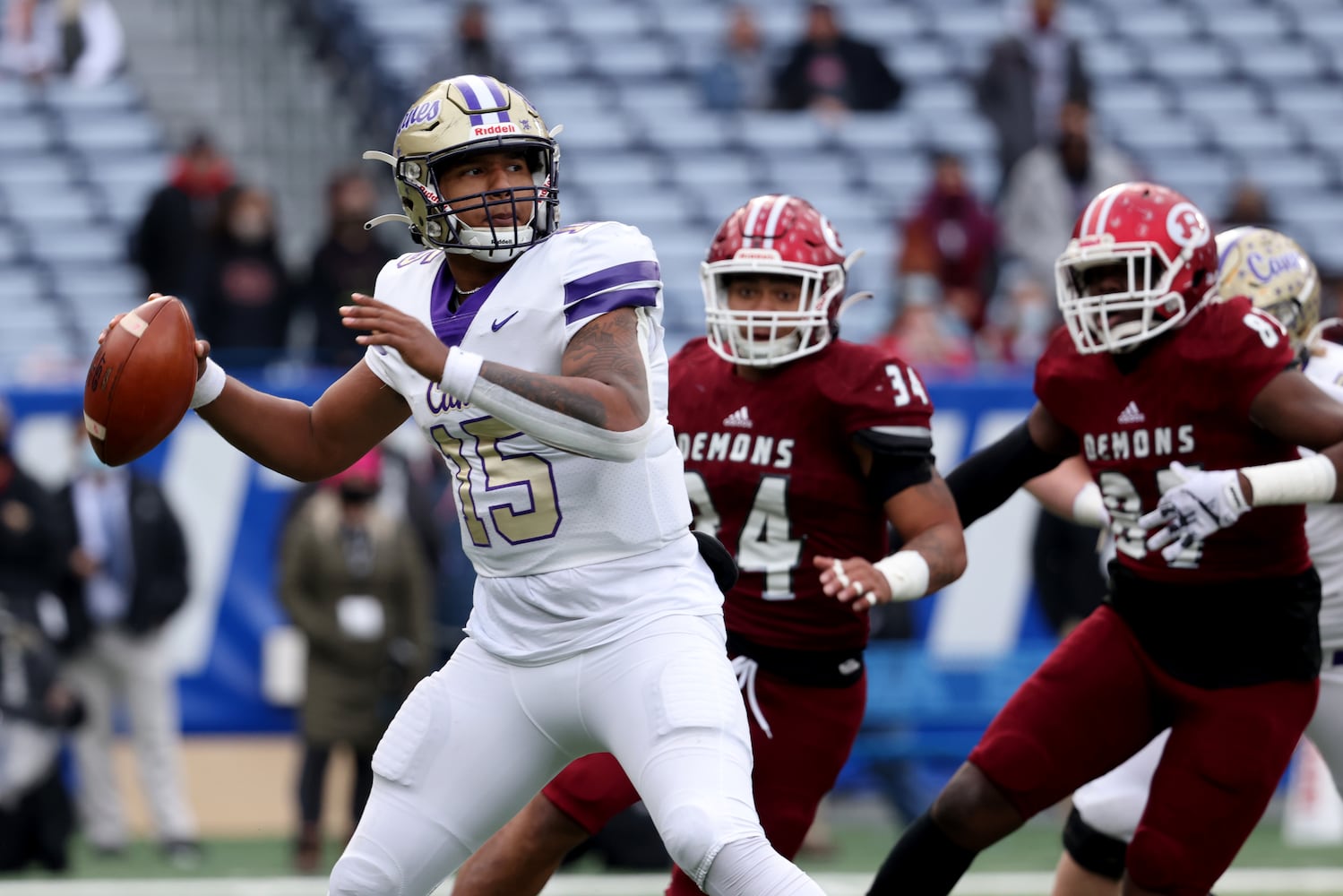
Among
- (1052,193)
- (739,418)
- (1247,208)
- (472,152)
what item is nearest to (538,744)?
(739,418)

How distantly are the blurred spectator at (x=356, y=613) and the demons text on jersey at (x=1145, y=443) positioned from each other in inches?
153

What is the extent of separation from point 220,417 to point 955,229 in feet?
22.6

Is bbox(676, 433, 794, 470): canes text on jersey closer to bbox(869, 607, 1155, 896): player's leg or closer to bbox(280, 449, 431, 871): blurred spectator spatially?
bbox(869, 607, 1155, 896): player's leg

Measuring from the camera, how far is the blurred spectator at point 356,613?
7613 mm

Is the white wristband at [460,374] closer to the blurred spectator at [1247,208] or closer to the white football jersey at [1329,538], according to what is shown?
the white football jersey at [1329,538]

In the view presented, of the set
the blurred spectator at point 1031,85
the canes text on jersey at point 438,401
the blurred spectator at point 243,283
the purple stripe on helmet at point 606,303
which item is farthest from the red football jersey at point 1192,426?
the blurred spectator at point 1031,85

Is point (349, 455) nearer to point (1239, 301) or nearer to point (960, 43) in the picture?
point (1239, 301)

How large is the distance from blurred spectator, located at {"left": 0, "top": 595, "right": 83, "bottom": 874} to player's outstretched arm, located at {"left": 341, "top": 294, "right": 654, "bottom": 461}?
164 inches

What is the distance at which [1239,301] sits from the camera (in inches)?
168

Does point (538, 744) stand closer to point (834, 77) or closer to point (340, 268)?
point (340, 268)

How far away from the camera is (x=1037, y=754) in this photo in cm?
432

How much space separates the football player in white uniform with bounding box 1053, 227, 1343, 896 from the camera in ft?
15.2

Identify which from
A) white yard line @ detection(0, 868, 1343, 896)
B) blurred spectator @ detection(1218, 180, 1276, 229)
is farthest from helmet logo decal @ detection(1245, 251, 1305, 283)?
blurred spectator @ detection(1218, 180, 1276, 229)

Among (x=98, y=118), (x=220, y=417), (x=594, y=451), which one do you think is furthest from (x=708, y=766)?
(x=98, y=118)
